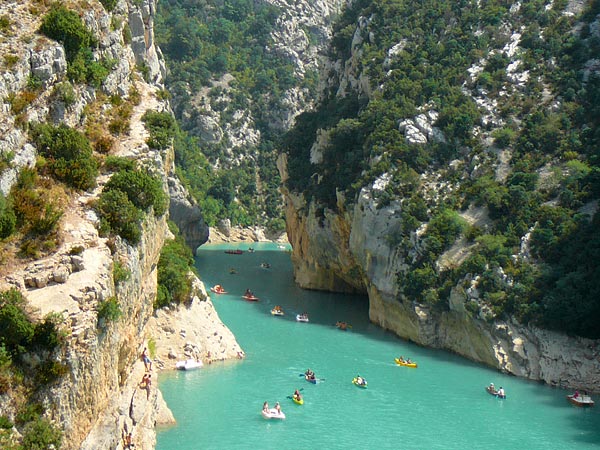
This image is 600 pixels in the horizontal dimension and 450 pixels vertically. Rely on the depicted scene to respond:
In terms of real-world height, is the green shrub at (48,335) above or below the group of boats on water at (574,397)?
above

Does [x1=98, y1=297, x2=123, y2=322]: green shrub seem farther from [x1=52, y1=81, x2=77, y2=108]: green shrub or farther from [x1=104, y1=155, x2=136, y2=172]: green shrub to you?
[x1=52, y1=81, x2=77, y2=108]: green shrub

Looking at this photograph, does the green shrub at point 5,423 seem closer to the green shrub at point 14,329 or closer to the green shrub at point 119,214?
the green shrub at point 14,329

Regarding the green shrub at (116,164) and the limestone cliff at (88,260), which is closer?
the limestone cliff at (88,260)

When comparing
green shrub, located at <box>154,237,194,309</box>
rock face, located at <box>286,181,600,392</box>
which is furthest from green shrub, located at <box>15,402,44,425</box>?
rock face, located at <box>286,181,600,392</box>

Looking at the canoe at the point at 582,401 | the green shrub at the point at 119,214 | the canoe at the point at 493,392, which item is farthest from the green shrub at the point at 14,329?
the canoe at the point at 582,401

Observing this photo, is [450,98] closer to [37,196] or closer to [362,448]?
[362,448]

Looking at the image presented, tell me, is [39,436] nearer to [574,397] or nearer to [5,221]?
[5,221]
